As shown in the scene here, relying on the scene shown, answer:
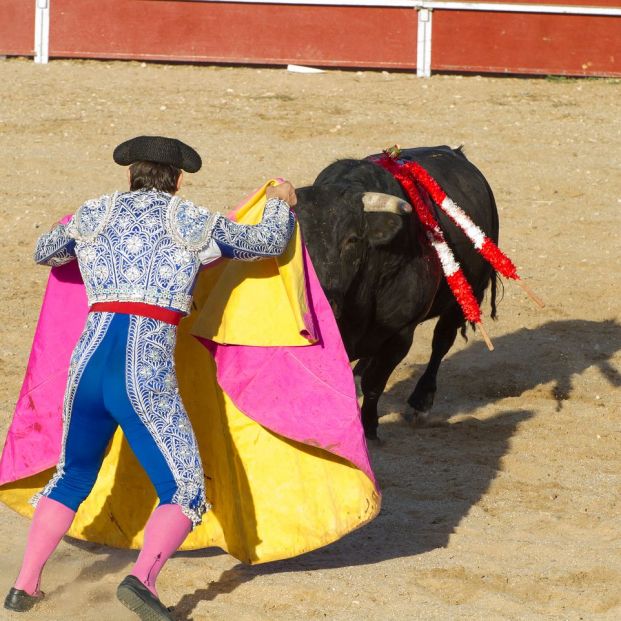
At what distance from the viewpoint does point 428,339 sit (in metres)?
7.97

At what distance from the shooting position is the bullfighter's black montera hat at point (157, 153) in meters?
3.79

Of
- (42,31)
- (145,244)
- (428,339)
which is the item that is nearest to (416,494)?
(145,244)

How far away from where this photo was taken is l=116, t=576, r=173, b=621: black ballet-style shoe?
360 cm

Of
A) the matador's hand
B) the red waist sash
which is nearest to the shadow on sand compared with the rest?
the red waist sash

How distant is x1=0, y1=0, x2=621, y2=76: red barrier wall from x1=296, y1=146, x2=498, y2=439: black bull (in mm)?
5645

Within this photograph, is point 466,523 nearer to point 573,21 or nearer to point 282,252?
A: point 282,252

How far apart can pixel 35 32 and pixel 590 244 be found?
18.5ft

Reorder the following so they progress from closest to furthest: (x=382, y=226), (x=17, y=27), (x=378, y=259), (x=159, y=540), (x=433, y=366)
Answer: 1. (x=159, y=540)
2. (x=382, y=226)
3. (x=378, y=259)
4. (x=433, y=366)
5. (x=17, y=27)

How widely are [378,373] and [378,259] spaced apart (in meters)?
0.65

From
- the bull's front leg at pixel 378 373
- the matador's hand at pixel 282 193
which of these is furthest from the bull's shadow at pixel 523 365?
the matador's hand at pixel 282 193

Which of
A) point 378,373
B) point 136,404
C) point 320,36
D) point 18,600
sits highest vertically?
point 320,36

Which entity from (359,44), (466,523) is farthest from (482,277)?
(359,44)

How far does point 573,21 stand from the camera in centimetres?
1219

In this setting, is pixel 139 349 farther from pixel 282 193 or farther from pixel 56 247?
pixel 282 193
